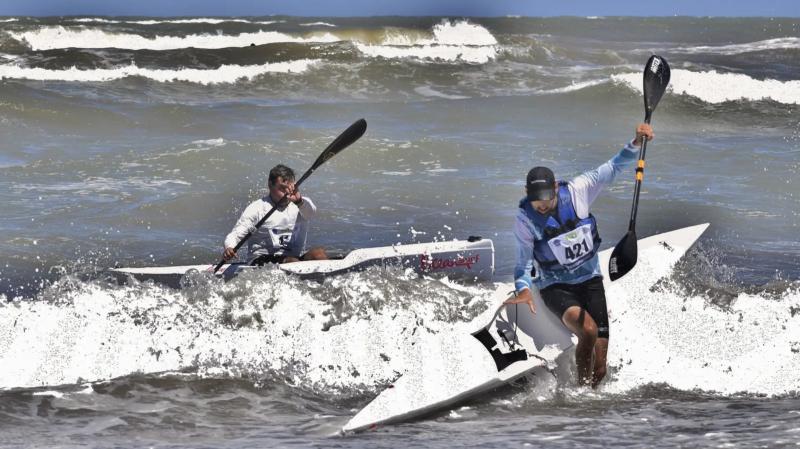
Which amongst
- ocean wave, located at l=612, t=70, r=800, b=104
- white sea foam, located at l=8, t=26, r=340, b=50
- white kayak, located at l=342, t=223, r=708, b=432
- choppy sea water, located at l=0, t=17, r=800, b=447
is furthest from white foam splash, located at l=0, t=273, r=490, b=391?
white sea foam, located at l=8, t=26, r=340, b=50

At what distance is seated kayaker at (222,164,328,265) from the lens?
26.5 feet

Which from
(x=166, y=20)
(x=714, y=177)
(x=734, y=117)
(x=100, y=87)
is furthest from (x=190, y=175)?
(x=166, y=20)

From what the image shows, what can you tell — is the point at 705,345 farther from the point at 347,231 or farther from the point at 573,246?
the point at 347,231

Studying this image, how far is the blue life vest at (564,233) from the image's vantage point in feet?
18.5

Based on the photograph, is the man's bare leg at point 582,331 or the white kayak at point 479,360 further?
the man's bare leg at point 582,331

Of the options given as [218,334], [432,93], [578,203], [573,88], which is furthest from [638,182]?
[573,88]

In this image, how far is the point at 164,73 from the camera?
25344 mm

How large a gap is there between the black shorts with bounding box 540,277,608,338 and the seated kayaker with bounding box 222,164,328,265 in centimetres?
289

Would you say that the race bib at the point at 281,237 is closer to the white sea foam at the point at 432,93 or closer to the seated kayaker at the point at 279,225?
the seated kayaker at the point at 279,225

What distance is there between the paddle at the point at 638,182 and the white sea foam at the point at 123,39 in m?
27.2

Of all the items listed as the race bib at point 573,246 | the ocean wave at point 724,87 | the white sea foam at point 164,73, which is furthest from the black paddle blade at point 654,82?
the white sea foam at point 164,73

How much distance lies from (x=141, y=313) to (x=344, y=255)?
76.9 inches

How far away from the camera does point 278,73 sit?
82.7ft

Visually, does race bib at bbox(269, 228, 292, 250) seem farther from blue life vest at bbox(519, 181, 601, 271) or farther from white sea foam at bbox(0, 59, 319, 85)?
white sea foam at bbox(0, 59, 319, 85)
